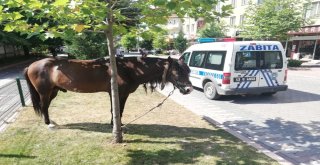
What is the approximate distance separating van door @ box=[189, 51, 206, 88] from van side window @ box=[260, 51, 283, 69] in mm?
2355

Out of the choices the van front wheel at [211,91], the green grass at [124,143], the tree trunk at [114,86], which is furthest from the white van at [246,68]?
the tree trunk at [114,86]

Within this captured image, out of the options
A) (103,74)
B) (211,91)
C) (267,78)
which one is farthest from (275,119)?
(103,74)

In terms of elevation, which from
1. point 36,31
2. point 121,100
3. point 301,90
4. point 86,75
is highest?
point 36,31

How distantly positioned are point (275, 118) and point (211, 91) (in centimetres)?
310

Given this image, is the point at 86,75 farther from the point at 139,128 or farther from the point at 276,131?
the point at 276,131

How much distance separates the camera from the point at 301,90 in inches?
497

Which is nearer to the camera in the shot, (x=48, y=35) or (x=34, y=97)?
(x=48, y=35)

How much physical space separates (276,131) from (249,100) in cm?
368

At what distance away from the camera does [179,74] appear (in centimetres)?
610

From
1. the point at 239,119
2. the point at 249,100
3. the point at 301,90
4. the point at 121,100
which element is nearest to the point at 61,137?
the point at 121,100

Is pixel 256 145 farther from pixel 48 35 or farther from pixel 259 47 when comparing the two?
pixel 259 47

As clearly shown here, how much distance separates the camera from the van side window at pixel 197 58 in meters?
11.1

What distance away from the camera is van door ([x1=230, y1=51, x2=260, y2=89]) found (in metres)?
9.47

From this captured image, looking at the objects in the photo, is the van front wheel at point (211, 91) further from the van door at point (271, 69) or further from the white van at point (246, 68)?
the van door at point (271, 69)
